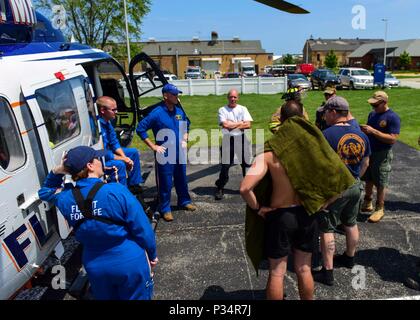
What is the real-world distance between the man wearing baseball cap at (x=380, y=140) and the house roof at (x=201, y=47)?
6249cm

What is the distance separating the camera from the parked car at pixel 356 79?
2495 cm

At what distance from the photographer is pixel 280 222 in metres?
2.71

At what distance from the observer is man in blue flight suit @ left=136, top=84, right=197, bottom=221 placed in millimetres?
5008

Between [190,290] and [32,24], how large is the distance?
12.8ft

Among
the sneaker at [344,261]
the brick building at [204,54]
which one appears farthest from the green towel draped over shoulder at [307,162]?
the brick building at [204,54]

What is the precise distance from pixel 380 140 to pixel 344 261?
181cm

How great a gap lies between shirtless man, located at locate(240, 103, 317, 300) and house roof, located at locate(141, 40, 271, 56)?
212 ft

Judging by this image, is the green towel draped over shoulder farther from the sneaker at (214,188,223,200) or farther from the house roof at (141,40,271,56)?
the house roof at (141,40,271,56)

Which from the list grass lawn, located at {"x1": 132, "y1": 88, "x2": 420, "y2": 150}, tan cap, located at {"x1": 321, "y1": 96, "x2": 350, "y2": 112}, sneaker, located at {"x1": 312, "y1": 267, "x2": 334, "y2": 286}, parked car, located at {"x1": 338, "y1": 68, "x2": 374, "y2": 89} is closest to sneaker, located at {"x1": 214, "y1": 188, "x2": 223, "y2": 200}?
sneaker, located at {"x1": 312, "y1": 267, "x2": 334, "y2": 286}

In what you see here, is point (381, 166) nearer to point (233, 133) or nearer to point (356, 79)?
point (233, 133)

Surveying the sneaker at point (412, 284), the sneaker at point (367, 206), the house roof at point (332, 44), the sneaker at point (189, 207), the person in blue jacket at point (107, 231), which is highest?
the house roof at point (332, 44)

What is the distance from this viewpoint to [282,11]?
304 cm

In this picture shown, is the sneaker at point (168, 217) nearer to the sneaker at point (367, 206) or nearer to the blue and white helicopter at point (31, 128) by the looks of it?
the blue and white helicopter at point (31, 128)
